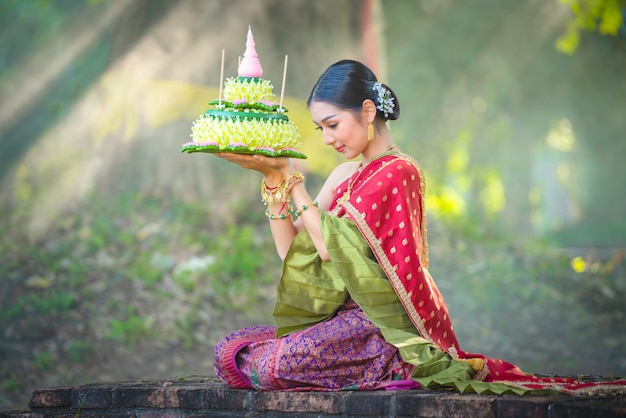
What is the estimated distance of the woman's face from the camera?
11.3 feet

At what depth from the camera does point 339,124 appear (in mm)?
3449

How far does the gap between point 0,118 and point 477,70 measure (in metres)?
6.54

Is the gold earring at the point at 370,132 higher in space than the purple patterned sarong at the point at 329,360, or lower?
higher

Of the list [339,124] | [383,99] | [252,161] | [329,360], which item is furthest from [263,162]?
[329,360]

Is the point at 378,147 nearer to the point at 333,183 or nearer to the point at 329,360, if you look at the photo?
the point at 333,183

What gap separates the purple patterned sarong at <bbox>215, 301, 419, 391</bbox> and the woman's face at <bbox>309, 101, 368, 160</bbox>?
68 cm

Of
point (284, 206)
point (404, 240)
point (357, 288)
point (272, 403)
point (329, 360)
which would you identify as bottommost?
point (272, 403)

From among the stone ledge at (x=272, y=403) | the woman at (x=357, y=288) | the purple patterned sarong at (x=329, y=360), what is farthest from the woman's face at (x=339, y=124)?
the stone ledge at (x=272, y=403)

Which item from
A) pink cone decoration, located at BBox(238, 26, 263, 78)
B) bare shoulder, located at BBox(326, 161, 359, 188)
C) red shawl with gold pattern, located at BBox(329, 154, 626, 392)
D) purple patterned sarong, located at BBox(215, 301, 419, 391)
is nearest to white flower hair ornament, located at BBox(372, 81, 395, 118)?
red shawl with gold pattern, located at BBox(329, 154, 626, 392)

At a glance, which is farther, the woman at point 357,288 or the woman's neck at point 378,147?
the woman's neck at point 378,147

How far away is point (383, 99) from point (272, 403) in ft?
4.19

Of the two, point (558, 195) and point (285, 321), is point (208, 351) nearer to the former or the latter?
point (285, 321)

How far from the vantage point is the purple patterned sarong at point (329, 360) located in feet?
10.9

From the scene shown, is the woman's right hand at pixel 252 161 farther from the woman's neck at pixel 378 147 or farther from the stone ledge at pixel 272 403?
the stone ledge at pixel 272 403
